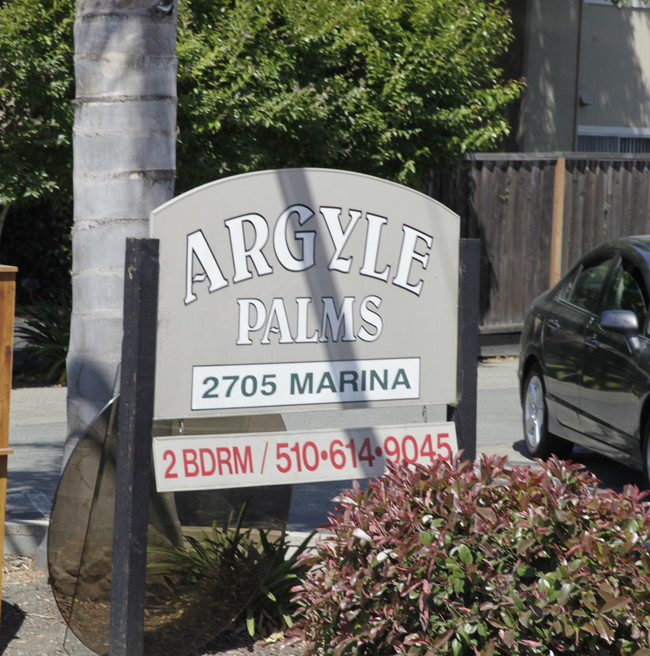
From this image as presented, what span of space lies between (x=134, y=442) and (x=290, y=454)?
657 mm

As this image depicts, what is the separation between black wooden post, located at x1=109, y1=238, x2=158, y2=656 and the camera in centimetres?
398

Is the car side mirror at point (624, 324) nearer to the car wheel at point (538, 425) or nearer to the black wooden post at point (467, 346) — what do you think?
the car wheel at point (538, 425)

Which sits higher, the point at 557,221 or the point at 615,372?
the point at 557,221

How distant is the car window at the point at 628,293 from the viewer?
7488 millimetres

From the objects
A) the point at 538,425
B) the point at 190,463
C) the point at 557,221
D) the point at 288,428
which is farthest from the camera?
the point at 557,221

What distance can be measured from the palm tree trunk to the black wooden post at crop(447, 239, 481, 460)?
1488 millimetres

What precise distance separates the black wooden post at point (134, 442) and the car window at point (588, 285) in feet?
15.6

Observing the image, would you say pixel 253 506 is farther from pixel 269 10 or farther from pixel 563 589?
pixel 269 10

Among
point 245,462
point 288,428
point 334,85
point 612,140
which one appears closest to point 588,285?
point 288,428

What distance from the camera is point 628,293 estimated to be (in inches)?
303

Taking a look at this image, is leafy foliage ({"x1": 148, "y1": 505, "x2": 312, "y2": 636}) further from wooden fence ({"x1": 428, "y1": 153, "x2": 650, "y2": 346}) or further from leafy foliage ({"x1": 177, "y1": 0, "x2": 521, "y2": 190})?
wooden fence ({"x1": 428, "y1": 153, "x2": 650, "y2": 346})

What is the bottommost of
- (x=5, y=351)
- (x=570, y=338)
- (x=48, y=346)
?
(x=48, y=346)

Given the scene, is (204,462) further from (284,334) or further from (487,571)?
(487,571)

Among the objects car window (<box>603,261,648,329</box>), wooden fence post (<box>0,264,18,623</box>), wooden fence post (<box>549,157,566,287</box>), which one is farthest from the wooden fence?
wooden fence post (<box>0,264,18,623</box>)
